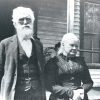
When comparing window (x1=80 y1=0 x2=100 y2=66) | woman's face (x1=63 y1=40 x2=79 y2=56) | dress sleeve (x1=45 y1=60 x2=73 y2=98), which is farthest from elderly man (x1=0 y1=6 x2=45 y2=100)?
window (x1=80 y1=0 x2=100 y2=66)

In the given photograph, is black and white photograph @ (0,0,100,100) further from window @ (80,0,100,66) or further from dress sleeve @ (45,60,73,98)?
window @ (80,0,100,66)


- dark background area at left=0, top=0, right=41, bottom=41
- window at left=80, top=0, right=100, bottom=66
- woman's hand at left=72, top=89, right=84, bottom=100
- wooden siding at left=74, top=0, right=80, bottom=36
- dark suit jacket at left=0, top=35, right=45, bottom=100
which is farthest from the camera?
window at left=80, top=0, right=100, bottom=66

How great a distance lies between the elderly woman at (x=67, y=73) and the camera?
3.88 m

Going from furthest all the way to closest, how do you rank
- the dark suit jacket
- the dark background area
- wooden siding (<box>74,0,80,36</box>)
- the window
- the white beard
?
the window → wooden siding (<box>74,0,80,36</box>) → the dark background area → the white beard → the dark suit jacket

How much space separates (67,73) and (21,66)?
2.11 ft

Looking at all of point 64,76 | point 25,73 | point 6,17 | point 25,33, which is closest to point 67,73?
point 64,76

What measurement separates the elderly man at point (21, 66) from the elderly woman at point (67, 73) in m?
0.24

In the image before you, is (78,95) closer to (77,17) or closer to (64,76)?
(64,76)

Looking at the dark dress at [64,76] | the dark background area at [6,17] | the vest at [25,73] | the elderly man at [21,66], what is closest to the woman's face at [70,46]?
the dark dress at [64,76]

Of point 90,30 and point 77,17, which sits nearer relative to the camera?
point 77,17

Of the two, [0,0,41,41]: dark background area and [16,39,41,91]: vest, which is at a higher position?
[0,0,41,41]: dark background area

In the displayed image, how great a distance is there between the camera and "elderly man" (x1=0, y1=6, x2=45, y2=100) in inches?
140

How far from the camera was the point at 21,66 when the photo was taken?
11.8 feet

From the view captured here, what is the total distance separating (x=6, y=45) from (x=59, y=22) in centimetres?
384
